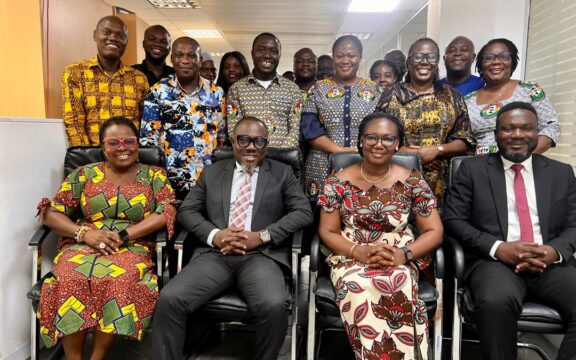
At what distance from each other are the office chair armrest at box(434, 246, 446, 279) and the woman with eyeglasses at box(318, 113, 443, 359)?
37mm

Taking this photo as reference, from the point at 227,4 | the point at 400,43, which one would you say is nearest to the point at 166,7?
the point at 227,4

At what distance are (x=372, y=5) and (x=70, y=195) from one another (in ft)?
19.9

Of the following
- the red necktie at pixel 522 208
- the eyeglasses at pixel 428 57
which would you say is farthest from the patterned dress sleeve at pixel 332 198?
the eyeglasses at pixel 428 57

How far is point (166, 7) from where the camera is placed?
730 cm

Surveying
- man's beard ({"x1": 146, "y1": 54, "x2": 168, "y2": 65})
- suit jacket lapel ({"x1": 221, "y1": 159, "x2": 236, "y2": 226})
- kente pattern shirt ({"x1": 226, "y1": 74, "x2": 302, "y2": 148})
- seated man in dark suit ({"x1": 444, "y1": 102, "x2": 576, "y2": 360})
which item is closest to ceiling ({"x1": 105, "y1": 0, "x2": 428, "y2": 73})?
man's beard ({"x1": 146, "y1": 54, "x2": 168, "y2": 65})

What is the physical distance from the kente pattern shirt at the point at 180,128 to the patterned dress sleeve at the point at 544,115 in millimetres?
2058

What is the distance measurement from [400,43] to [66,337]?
27.2 feet

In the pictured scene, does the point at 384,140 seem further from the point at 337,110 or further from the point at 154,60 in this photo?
the point at 154,60

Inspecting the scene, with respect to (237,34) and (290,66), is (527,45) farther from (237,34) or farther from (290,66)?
(290,66)

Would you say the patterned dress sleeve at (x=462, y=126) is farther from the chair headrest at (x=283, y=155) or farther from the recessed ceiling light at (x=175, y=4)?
the recessed ceiling light at (x=175, y=4)

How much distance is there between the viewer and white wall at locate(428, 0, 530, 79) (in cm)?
385

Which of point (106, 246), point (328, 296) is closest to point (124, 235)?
point (106, 246)

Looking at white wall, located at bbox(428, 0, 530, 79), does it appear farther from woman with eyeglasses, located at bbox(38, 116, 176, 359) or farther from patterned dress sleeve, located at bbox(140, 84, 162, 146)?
woman with eyeglasses, located at bbox(38, 116, 176, 359)

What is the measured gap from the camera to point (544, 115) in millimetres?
2791
